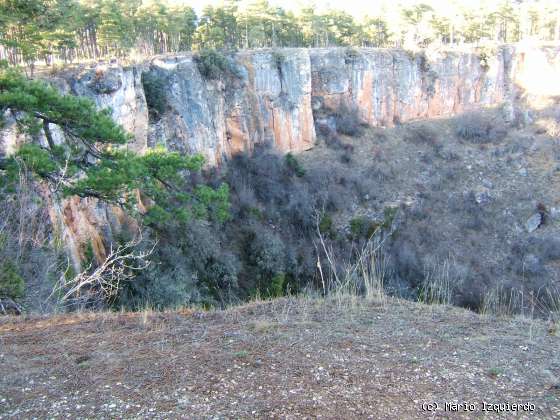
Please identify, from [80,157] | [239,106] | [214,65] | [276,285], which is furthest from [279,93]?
[80,157]

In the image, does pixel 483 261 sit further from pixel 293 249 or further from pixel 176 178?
pixel 176 178

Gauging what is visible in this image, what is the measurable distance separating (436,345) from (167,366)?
7.55 ft

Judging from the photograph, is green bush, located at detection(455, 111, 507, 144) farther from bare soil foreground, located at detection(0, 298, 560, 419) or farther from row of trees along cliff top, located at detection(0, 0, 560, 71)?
bare soil foreground, located at detection(0, 298, 560, 419)

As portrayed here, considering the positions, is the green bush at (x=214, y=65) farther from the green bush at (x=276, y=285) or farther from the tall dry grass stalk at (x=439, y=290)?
the tall dry grass stalk at (x=439, y=290)

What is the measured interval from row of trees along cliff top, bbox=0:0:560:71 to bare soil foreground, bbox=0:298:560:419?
12.0 m

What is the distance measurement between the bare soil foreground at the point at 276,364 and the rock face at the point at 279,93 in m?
5.14

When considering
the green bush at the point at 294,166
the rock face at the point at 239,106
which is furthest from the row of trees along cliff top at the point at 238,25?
the green bush at the point at 294,166

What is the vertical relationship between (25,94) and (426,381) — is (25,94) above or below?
above

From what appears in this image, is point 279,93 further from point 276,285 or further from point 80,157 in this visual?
point 80,157

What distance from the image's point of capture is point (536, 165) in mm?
27328

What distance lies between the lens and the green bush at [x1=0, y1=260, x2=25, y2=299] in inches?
206

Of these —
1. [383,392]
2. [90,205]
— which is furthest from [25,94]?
[90,205]

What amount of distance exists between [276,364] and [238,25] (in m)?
32.2

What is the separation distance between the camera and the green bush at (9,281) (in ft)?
17.1
